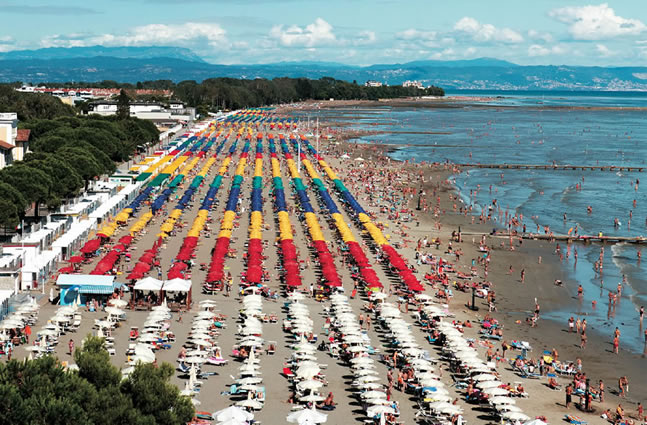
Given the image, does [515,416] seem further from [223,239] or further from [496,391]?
[223,239]

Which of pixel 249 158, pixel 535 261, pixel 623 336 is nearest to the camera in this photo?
pixel 623 336

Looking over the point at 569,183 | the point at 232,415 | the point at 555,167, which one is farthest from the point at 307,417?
the point at 555,167

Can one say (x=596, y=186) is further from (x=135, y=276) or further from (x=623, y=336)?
(x=135, y=276)

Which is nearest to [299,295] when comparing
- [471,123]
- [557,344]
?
[557,344]

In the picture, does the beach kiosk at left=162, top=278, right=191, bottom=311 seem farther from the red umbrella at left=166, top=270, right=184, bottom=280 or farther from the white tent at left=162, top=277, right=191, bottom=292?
the red umbrella at left=166, top=270, right=184, bottom=280

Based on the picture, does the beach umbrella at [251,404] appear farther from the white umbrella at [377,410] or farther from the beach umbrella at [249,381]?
the white umbrella at [377,410]

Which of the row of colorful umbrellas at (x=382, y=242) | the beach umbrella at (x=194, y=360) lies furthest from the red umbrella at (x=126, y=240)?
the beach umbrella at (x=194, y=360)
